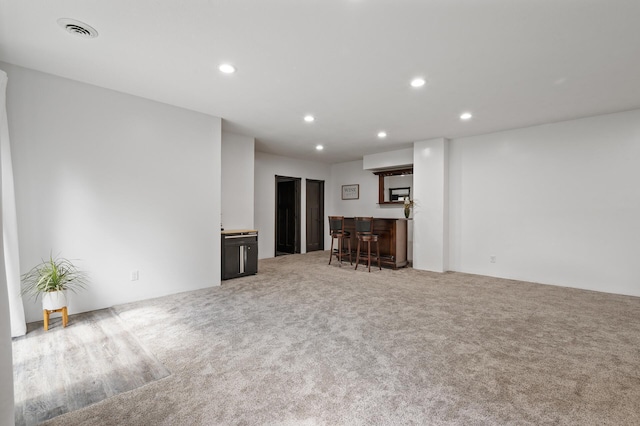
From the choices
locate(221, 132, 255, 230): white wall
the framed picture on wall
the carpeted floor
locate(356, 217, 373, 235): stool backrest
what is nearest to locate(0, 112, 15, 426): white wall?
the carpeted floor

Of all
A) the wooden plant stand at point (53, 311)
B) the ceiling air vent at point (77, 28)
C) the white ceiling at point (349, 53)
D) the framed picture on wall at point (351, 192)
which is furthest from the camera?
the framed picture on wall at point (351, 192)

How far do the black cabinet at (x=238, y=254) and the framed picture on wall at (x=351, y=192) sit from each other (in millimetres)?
3694

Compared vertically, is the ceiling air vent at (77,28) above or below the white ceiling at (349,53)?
above

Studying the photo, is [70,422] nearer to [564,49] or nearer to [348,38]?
[348,38]

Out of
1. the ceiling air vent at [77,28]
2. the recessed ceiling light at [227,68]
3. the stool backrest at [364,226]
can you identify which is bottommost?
the stool backrest at [364,226]

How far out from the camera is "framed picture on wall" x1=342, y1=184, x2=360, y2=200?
8023 millimetres

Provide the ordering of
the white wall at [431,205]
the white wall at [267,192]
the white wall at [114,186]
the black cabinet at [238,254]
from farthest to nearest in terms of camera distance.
A: the white wall at [267,192] → the white wall at [431,205] → the black cabinet at [238,254] → the white wall at [114,186]

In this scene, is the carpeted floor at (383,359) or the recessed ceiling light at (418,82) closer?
the carpeted floor at (383,359)

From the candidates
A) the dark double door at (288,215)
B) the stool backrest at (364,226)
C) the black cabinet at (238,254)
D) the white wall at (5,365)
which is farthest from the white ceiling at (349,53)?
the dark double door at (288,215)

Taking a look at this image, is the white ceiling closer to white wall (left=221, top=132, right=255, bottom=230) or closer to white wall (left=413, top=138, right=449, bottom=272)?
white wall (left=221, top=132, right=255, bottom=230)

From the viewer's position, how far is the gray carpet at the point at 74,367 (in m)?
1.80

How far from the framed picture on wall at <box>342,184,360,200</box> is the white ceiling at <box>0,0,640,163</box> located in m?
3.84

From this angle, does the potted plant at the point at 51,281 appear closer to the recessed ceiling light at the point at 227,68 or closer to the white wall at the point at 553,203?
the recessed ceiling light at the point at 227,68

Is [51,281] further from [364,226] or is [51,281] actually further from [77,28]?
[364,226]
